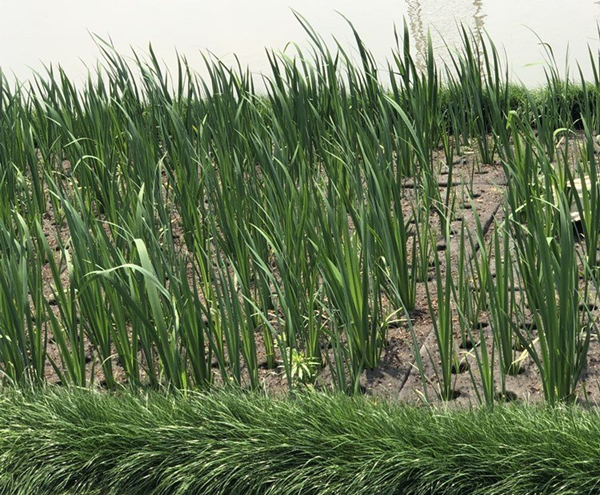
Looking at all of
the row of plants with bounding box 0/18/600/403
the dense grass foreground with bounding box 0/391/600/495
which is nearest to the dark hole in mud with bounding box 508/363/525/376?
the row of plants with bounding box 0/18/600/403

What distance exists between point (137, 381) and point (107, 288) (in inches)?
9.6

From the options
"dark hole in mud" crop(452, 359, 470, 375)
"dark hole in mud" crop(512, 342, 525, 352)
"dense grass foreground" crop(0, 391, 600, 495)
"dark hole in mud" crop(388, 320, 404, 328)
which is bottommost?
"dense grass foreground" crop(0, 391, 600, 495)

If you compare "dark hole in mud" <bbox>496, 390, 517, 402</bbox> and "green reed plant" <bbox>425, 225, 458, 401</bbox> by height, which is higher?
"green reed plant" <bbox>425, 225, 458, 401</bbox>

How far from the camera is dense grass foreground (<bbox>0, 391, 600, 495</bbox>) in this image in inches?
81.0

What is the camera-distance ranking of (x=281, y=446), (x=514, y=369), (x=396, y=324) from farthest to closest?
(x=396, y=324) < (x=514, y=369) < (x=281, y=446)

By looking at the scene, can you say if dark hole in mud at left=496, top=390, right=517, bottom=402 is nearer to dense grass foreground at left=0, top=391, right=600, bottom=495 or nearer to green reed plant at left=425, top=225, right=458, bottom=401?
green reed plant at left=425, top=225, right=458, bottom=401

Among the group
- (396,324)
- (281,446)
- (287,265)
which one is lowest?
(281,446)

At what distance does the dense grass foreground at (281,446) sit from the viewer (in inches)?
81.0

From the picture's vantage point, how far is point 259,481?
2211 millimetres

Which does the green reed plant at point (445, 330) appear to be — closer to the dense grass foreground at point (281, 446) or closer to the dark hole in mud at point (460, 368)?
the dark hole in mud at point (460, 368)

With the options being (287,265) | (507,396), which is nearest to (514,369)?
(507,396)

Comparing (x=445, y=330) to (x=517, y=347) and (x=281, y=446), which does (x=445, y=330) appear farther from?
(x=281, y=446)

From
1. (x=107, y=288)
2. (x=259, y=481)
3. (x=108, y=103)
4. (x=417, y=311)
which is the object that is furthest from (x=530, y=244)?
(x=108, y=103)

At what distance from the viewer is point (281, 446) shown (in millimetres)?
2205
